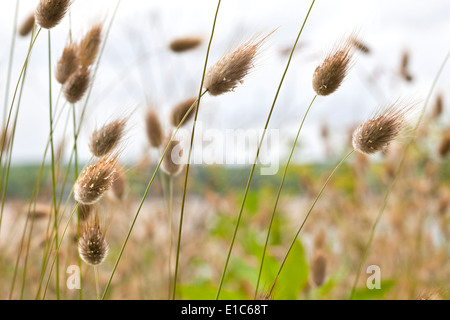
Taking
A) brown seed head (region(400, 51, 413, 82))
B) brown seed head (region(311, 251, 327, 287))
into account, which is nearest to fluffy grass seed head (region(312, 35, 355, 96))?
brown seed head (region(311, 251, 327, 287))

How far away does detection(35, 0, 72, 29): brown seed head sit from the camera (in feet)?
2.10

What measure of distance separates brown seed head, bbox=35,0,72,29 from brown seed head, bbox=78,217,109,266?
0.90 ft

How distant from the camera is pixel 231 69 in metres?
0.55

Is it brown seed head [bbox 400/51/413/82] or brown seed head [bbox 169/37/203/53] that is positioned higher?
brown seed head [bbox 400/51/413/82]

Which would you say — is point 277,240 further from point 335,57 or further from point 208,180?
point 335,57

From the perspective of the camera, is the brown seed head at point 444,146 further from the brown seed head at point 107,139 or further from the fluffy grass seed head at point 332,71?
the brown seed head at point 107,139

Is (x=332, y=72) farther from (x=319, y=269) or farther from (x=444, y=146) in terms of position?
(x=444, y=146)

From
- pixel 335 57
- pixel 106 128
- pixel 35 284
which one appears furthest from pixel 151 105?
pixel 35 284

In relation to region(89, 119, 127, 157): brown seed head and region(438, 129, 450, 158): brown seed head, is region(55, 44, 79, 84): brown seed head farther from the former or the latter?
region(438, 129, 450, 158): brown seed head

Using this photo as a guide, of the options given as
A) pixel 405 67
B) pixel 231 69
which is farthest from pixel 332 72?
pixel 405 67

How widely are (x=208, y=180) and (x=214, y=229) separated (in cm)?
22

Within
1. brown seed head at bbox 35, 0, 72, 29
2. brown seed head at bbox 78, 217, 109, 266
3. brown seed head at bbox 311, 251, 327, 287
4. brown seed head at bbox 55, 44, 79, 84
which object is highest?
brown seed head at bbox 35, 0, 72, 29
